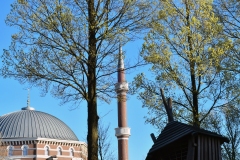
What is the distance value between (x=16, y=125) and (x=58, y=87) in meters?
48.2

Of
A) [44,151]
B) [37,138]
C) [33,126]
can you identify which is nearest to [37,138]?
[37,138]

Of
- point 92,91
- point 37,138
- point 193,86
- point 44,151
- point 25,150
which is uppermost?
point 37,138

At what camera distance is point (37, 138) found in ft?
179

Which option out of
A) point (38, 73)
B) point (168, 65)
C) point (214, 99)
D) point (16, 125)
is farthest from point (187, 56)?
point (16, 125)

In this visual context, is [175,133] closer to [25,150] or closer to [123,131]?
[123,131]

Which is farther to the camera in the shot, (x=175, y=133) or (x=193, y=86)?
(x=193, y=86)

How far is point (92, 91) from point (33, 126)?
1929 inches

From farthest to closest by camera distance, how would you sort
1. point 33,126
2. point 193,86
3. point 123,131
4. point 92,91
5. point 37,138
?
point 33,126 → point 37,138 → point 123,131 → point 193,86 → point 92,91

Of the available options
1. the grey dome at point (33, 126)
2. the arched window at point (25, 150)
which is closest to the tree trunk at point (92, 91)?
the arched window at point (25, 150)

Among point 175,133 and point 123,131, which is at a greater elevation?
point 123,131

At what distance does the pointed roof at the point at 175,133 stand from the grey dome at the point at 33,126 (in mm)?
46378

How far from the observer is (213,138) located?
10445 millimetres

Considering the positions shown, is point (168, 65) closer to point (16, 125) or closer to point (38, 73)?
point (38, 73)

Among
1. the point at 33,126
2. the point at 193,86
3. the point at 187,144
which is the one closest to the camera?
the point at 187,144
